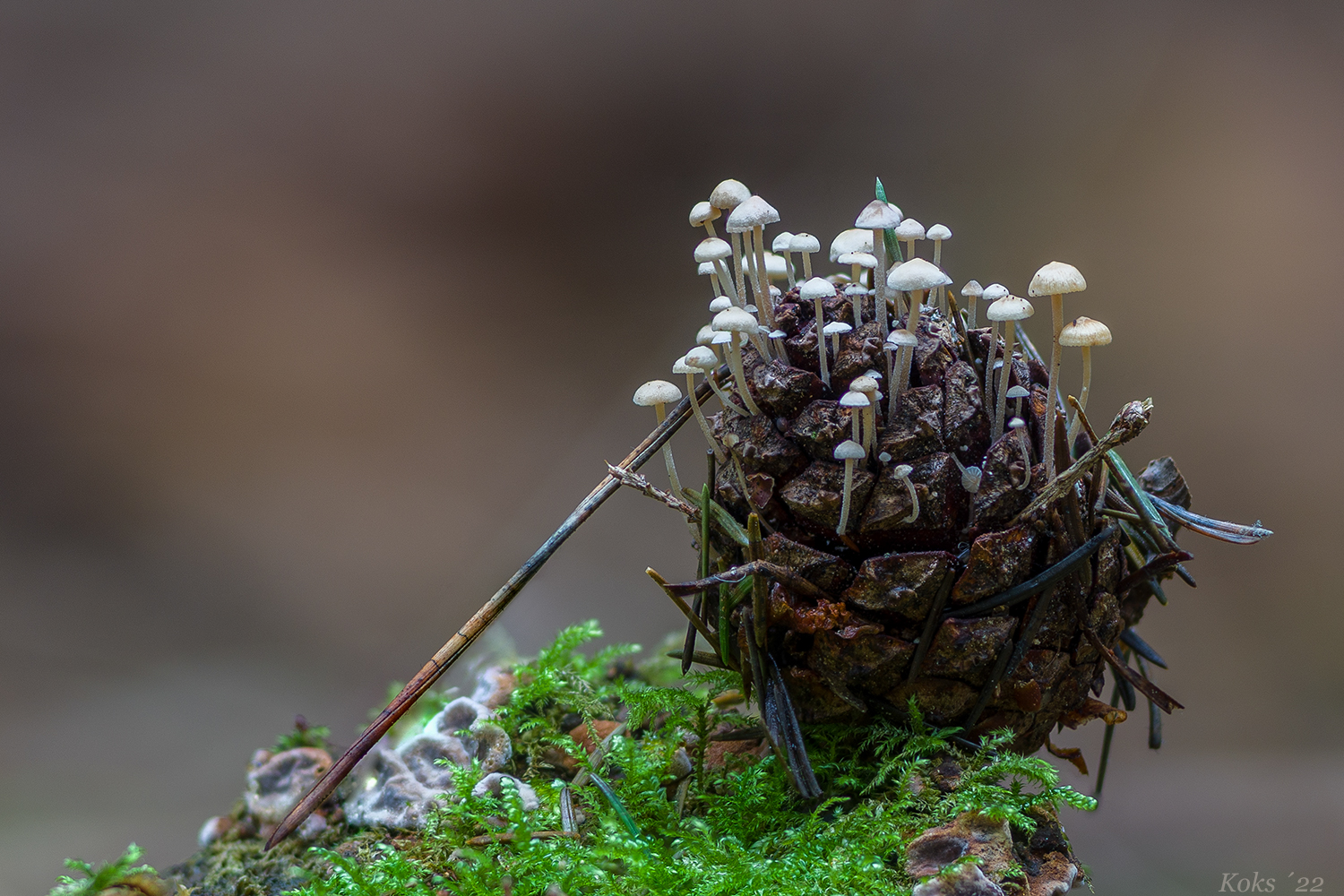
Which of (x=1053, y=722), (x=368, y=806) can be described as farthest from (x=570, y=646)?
(x=1053, y=722)

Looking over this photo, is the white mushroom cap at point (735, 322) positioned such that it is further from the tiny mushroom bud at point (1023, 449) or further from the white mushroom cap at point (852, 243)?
the tiny mushroom bud at point (1023, 449)

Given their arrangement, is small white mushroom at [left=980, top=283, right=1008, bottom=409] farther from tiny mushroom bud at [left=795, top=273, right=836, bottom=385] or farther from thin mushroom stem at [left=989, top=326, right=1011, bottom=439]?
tiny mushroom bud at [left=795, top=273, right=836, bottom=385]

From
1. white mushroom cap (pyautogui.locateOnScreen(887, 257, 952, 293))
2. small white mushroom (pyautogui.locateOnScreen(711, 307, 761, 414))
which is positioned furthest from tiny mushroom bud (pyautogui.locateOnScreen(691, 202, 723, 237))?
white mushroom cap (pyautogui.locateOnScreen(887, 257, 952, 293))

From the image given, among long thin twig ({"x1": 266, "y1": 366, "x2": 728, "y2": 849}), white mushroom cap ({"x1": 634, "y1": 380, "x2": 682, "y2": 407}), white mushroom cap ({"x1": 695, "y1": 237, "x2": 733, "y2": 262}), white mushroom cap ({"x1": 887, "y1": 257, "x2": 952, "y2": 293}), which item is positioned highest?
white mushroom cap ({"x1": 695, "y1": 237, "x2": 733, "y2": 262})

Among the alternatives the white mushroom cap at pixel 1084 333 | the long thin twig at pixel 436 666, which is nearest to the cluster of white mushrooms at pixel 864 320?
the white mushroom cap at pixel 1084 333

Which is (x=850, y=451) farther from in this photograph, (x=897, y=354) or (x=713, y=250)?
(x=713, y=250)

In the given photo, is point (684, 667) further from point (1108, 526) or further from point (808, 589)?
point (1108, 526)

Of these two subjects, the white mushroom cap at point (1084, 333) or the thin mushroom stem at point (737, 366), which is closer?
the white mushroom cap at point (1084, 333)
